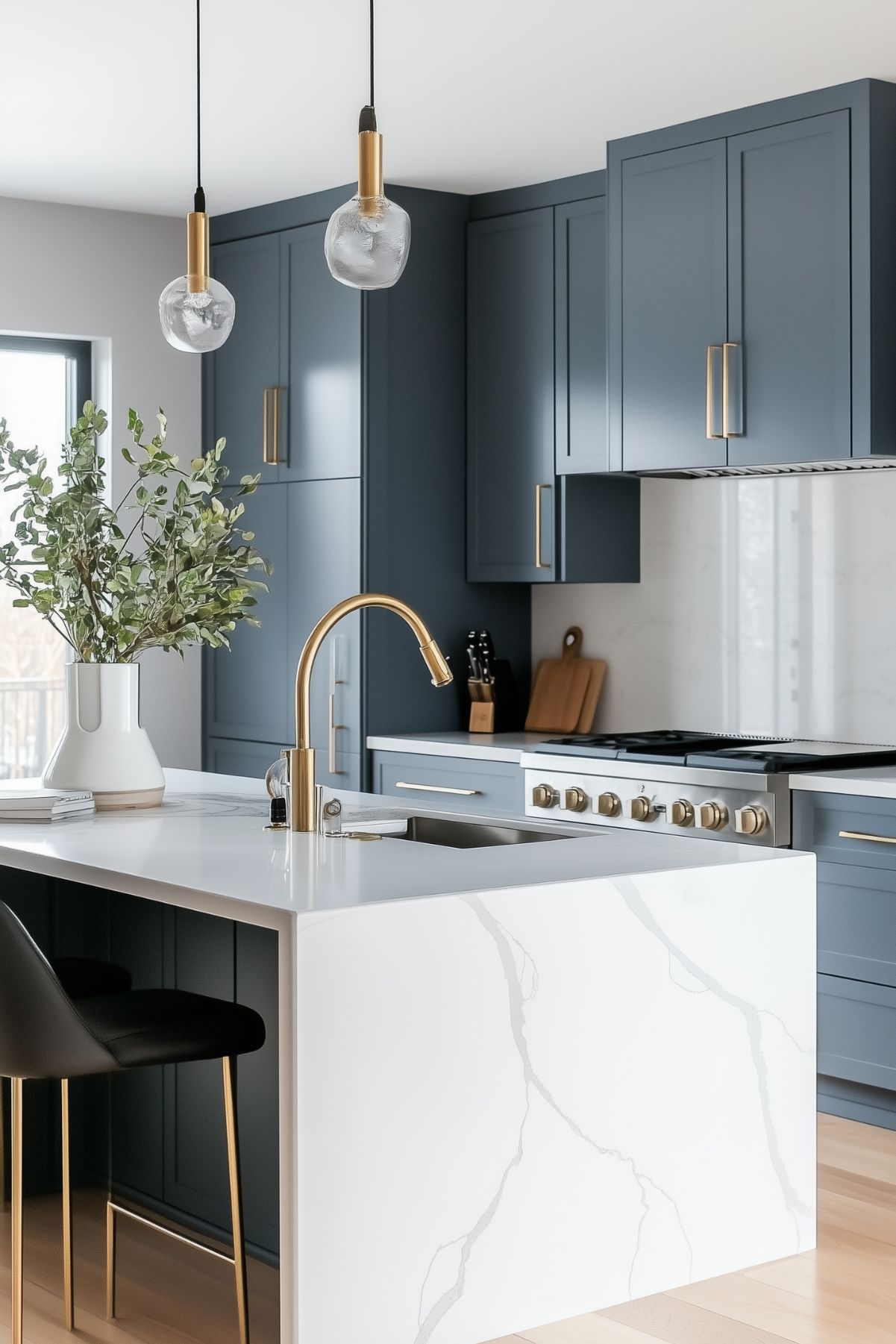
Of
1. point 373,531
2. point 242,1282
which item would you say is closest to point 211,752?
point 373,531

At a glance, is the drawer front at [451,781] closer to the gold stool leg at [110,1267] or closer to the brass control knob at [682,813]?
the brass control knob at [682,813]

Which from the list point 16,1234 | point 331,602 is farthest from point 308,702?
point 331,602

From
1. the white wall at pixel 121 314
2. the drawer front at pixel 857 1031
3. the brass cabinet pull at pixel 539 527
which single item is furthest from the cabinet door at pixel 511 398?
the drawer front at pixel 857 1031

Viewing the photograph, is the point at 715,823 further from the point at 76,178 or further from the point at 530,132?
the point at 76,178

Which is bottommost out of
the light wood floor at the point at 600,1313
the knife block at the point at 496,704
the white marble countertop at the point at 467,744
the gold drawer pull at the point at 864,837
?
the light wood floor at the point at 600,1313

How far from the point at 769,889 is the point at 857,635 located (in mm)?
2286

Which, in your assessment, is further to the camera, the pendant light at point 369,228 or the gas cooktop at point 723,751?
the gas cooktop at point 723,751

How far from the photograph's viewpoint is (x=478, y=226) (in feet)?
17.8

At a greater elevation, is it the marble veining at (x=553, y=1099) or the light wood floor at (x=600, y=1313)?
the marble veining at (x=553, y=1099)

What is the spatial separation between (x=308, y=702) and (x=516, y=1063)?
32.6 inches

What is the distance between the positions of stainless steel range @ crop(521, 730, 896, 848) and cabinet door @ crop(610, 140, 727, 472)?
2.65 ft

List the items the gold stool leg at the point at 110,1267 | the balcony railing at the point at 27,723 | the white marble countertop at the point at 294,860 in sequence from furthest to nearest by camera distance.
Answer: the balcony railing at the point at 27,723, the gold stool leg at the point at 110,1267, the white marble countertop at the point at 294,860

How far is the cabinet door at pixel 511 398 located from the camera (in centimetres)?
523

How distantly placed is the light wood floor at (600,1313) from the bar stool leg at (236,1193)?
8.5 inches
